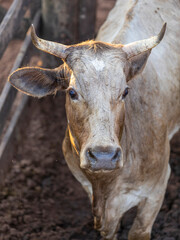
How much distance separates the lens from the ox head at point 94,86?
3.41 metres

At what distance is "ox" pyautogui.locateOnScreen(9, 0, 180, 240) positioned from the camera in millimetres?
3545

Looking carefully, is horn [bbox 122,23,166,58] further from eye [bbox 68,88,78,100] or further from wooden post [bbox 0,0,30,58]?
wooden post [bbox 0,0,30,58]

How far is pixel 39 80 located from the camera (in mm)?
4035

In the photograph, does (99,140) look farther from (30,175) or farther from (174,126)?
(30,175)

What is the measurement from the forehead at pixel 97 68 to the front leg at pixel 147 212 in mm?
1440

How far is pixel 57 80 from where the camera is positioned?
4.07 m

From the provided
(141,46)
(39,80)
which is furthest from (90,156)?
(141,46)

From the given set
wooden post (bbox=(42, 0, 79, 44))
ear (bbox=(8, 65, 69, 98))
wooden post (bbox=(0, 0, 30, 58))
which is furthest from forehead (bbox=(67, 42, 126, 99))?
wooden post (bbox=(42, 0, 79, 44))

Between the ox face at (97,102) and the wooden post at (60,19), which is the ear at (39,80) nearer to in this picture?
the ox face at (97,102)

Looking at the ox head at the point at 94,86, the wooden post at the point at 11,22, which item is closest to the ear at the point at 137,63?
the ox head at the point at 94,86

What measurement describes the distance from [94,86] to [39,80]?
0.68 m

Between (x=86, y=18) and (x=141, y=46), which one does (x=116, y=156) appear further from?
(x=86, y=18)

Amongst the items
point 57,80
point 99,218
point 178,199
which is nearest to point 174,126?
point 178,199

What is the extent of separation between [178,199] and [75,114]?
247cm
